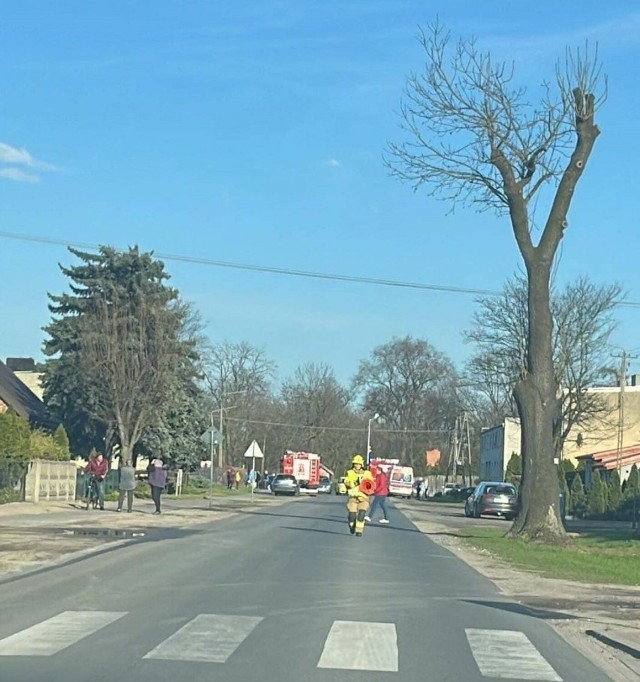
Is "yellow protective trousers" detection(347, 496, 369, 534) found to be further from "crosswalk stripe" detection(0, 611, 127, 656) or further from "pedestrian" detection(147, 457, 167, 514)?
"crosswalk stripe" detection(0, 611, 127, 656)

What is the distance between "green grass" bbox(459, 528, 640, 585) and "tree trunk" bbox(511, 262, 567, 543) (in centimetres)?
110

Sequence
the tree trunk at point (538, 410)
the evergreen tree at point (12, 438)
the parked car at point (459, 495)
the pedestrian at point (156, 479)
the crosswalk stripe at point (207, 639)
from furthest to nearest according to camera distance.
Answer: the parked car at point (459, 495) < the evergreen tree at point (12, 438) < the pedestrian at point (156, 479) < the tree trunk at point (538, 410) < the crosswalk stripe at point (207, 639)

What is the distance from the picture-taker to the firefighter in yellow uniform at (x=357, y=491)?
25.6 meters

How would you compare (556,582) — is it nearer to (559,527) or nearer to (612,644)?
(612,644)

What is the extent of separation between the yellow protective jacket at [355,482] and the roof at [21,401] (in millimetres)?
29033

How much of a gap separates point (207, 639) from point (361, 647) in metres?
1.38

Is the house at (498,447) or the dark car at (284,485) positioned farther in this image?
the house at (498,447)

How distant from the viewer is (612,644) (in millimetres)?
11070

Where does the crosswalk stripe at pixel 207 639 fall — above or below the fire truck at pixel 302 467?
below

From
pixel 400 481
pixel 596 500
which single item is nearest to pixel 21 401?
pixel 596 500

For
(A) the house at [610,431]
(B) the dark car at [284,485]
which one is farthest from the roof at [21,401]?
(A) the house at [610,431]

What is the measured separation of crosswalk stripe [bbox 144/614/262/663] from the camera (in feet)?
31.3

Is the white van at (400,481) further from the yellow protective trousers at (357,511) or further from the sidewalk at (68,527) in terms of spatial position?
the yellow protective trousers at (357,511)

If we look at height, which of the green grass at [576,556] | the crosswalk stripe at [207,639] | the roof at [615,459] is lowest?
the crosswalk stripe at [207,639]
